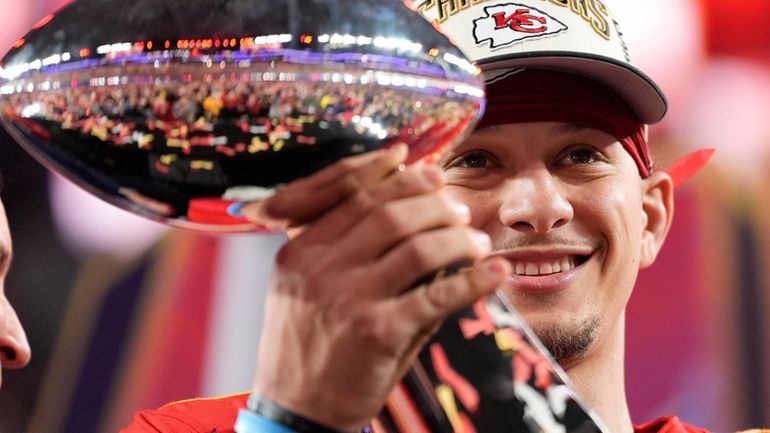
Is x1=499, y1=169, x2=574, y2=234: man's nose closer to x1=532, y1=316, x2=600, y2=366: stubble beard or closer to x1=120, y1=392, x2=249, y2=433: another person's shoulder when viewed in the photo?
x1=532, y1=316, x2=600, y2=366: stubble beard

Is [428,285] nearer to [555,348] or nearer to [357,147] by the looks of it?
Result: [357,147]

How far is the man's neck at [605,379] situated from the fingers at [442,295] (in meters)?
0.83

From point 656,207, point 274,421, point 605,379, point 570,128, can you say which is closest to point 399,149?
point 274,421

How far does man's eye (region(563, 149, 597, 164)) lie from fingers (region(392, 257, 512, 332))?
79cm

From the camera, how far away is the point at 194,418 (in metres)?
1.54

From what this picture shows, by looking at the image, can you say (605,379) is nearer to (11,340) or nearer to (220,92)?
(11,340)

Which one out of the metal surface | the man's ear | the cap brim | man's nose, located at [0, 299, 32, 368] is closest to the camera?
the metal surface

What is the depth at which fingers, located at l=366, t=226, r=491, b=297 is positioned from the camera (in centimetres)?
63

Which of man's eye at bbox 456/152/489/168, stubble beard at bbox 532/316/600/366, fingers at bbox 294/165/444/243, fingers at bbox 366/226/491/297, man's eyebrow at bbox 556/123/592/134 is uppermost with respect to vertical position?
man's eyebrow at bbox 556/123/592/134

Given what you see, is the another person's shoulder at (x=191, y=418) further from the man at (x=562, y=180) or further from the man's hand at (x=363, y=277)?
the man's hand at (x=363, y=277)

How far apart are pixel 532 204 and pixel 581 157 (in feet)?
0.43

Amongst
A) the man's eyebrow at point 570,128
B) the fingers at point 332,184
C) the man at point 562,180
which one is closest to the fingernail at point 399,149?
the fingers at point 332,184

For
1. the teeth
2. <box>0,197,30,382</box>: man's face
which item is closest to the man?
the teeth

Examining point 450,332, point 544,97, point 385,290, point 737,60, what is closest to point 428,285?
point 385,290
